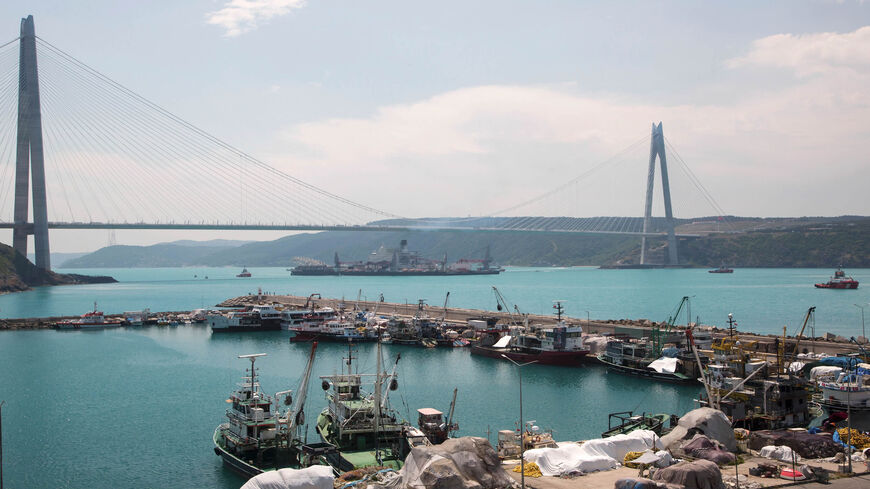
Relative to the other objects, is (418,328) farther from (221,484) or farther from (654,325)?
(221,484)

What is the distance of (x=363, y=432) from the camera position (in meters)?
18.3

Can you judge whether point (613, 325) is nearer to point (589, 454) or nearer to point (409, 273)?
point (589, 454)

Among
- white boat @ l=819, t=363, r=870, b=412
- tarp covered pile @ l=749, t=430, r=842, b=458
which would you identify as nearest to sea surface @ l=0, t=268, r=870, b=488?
white boat @ l=819, t=363, r=870, b=412

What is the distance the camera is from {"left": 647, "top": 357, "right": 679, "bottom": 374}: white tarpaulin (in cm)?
3020

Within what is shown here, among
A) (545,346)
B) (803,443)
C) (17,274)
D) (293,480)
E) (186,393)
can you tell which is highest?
(17,274)

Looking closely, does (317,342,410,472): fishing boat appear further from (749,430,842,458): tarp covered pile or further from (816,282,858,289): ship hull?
(816,282,858,289): ship hull

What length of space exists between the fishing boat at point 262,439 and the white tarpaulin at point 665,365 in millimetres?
18058

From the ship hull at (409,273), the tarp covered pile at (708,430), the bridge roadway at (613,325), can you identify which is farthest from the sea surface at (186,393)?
the ship hull at (409,273)

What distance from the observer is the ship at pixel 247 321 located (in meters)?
54.8

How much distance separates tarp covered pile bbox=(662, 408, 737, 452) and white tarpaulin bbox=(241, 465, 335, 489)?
7.97 m

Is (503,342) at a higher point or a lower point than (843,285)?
lower

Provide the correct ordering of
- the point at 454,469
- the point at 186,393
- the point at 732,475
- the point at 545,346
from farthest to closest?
the point at 545,346 < the point at 186,393 < the point at 732,475 < the point at 454,469

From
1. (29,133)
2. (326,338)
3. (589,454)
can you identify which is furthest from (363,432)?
(29,133)

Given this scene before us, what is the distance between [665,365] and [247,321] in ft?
119
